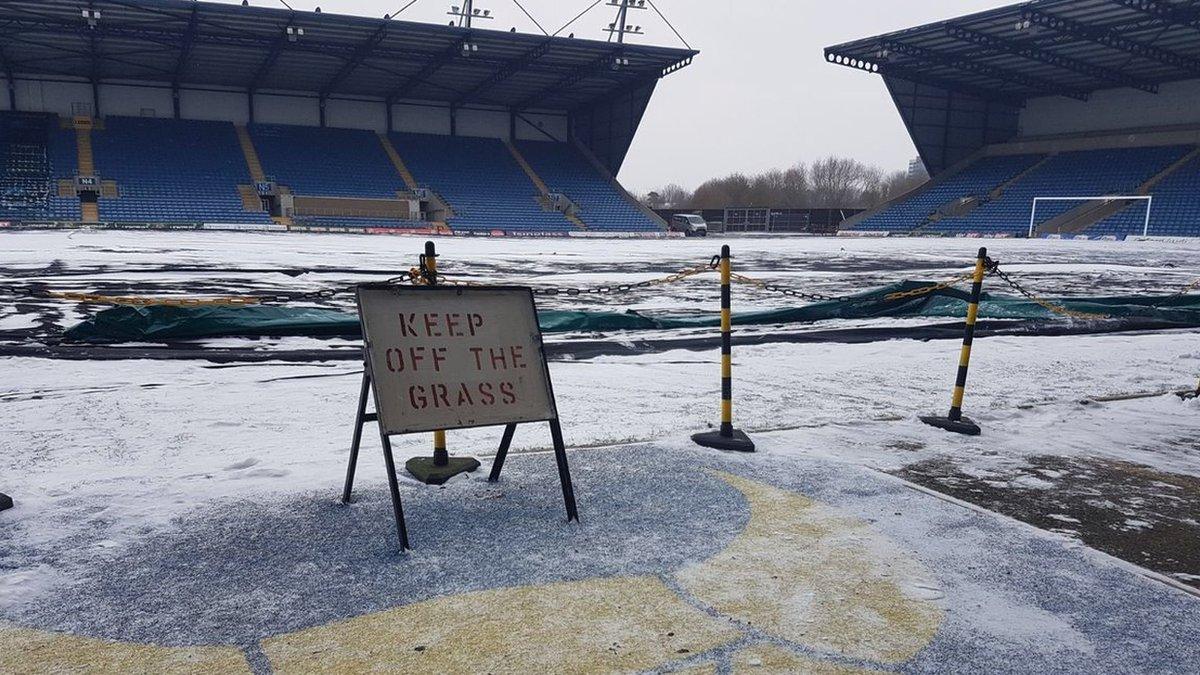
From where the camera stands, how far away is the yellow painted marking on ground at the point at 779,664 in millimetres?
2623

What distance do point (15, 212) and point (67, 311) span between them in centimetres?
3760

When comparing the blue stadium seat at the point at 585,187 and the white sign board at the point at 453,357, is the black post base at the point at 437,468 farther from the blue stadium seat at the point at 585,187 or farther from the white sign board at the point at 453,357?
the blue stadium seat at the point at 585,187

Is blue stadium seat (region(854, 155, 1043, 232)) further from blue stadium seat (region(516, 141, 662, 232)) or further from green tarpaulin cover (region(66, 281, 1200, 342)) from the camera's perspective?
green tarpaulin cover (region(66, 281, 1200, 342))

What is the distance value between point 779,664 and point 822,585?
0.70 metres

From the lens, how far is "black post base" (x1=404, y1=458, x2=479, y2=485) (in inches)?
173

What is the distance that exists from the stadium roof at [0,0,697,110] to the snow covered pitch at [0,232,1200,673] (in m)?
36.7

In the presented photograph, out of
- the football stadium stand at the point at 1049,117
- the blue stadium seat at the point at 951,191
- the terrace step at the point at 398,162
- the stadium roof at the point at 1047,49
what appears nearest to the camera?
the stadium roof at the point at 1047,49

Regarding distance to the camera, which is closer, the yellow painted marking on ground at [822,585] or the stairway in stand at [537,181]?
the yellow painted marking on ground at [822,585]

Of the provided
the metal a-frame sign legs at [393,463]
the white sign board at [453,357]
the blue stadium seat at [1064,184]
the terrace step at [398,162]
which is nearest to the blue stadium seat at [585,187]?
the terrace step at [398,162]

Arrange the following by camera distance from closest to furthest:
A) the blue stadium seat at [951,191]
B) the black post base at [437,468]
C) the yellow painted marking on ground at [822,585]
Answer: the yellow painted marking on ground at [822,585] < the black post base at [437,468] < the blue stadium seat at [951,191]

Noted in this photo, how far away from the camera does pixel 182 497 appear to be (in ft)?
13.3

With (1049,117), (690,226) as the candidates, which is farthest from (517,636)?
(1049,117)

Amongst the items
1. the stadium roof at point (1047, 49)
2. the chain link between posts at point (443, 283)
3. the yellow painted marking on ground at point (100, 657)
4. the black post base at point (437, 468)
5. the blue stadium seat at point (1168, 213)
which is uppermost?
the stadium roof at point (1047, 49)

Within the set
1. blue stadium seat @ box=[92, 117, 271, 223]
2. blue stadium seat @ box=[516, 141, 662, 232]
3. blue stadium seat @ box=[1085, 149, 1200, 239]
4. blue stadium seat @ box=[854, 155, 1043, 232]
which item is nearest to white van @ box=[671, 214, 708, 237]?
blue stadium seat @ box=[516, 141, 662, 232]
